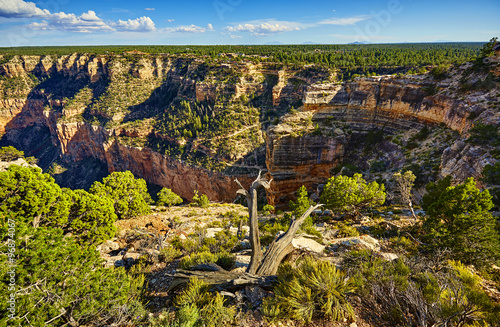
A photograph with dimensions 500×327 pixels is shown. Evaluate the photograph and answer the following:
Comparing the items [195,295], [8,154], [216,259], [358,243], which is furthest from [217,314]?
[8,154]

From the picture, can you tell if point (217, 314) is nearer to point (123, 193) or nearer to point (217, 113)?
point (123, 193)

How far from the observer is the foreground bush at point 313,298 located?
21.2 ft

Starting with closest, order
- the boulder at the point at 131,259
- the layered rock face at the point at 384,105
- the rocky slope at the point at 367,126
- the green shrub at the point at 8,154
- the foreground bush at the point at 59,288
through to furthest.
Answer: the foreground bush at the point at 59,288, the boulder at the point at 131,259, the rocky slope at the point at 367,126, the layered rock face at the point at 384,105, the green shrub at the point at 8,154

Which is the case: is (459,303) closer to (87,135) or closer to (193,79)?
(193,79)

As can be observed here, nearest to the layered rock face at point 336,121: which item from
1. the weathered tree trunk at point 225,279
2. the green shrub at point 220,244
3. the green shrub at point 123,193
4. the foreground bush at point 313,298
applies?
the green shrub at point 123,193

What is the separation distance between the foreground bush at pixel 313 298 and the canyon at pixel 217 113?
2257cm

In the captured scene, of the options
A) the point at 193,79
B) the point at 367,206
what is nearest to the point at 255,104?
the point at 193,79

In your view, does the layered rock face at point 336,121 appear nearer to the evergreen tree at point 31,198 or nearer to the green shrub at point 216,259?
the green shrub at point 216,259

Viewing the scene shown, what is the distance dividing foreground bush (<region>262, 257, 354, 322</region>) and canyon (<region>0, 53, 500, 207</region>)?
2257 cm

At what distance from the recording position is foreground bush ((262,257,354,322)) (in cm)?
646

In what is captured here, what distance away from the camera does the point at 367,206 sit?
21.7m

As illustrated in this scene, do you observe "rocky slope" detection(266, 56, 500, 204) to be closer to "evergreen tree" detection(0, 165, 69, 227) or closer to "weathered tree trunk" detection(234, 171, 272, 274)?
"weathered tree trunk" detection(234, 171, 272, 274)

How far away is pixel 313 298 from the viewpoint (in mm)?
6801

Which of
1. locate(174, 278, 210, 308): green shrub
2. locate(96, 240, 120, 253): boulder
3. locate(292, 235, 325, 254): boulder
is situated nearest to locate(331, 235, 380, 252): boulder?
locate(292, 235, 325, 254): boulder
